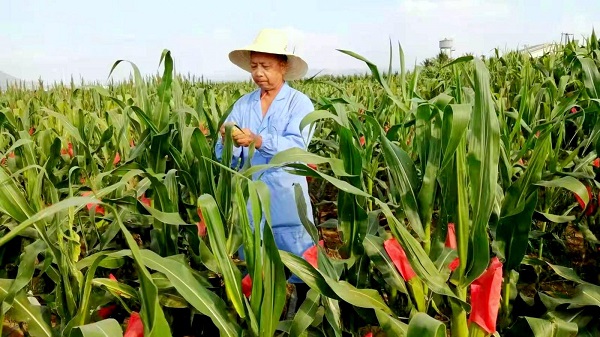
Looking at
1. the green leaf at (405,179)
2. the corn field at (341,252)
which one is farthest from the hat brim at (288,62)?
the green leaf at (405,179)

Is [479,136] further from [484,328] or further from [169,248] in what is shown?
[169,248]

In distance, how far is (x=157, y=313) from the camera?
2.97 ft

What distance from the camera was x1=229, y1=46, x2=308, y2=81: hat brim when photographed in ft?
6.76

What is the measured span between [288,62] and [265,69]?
14cm

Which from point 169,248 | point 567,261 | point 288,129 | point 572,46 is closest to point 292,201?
point 288,129

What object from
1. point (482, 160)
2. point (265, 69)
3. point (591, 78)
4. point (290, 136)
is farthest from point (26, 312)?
point (591, 78)

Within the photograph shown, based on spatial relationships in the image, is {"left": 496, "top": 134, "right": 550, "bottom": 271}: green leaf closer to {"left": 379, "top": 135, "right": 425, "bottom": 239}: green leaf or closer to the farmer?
{"left": 379, "top": 135, "right": 425, "bottom": 239}: green leaf

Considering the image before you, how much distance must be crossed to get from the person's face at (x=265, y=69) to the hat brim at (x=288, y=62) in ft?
0.15

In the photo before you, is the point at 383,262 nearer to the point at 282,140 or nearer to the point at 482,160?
the point at 482,160

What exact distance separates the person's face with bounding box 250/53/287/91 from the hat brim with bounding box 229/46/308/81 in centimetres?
5

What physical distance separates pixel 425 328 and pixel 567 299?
535 millimetres

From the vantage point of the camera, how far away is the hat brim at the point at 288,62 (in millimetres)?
2060

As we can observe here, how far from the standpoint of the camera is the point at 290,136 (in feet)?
6.73

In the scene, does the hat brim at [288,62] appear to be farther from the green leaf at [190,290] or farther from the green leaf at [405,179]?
the green leaf at [190,290]
